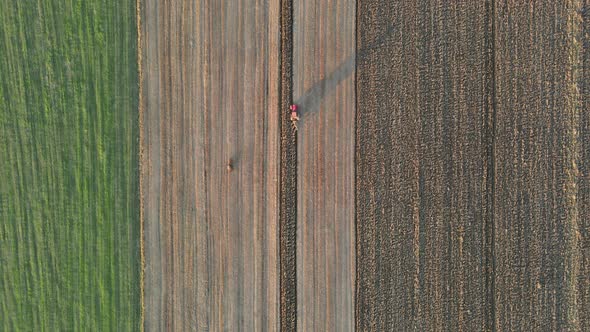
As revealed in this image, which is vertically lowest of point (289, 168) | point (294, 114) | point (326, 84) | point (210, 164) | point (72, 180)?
point (72, 180)

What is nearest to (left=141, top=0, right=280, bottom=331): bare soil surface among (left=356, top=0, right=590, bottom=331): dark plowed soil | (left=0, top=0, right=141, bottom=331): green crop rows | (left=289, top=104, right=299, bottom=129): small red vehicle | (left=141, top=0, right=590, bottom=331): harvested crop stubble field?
(left=141, top=0, right=590, bottom=331): harvested crop stubble field

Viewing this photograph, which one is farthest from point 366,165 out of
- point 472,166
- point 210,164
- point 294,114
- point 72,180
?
point 72,180

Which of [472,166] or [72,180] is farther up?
[472,166]

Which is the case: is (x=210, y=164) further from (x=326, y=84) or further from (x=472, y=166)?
(x=472, y=166)

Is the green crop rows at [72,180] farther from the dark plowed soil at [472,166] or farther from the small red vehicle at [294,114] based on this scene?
the dark plowed soil at [472,166]

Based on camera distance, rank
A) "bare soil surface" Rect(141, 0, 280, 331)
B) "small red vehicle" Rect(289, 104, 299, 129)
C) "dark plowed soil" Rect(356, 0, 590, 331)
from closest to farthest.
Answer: "dark plowed soil" Rect(356, 0, 590, 331) < "small red vehicle" Rect(289, 104, 299, 129) < "bare soil surface" Rect(141, 0, 280, 331)

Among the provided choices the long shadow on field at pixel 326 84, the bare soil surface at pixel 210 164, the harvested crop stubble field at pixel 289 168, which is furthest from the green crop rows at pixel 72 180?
the long shadow on field at pixel 326 84

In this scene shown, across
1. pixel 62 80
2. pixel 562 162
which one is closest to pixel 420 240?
pixel 562 162

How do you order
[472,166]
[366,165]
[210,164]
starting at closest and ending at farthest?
[472,166] → [366,165] → [210,164]

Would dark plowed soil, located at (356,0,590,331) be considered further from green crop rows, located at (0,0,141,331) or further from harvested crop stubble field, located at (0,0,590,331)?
green crop rows, located at (0,0,141,331)

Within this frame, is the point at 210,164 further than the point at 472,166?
Answer: Yes
